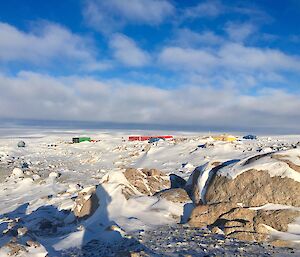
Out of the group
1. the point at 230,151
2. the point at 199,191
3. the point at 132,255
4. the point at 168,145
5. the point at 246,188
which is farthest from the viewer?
the point at 168,145

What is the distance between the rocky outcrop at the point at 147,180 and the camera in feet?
40.5

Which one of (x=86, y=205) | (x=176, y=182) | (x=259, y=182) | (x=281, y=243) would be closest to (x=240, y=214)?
(x=259, y=182)

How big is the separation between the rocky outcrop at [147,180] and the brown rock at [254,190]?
2.68 metres

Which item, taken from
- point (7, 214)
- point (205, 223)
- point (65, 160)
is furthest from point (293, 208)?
point (65, 160)

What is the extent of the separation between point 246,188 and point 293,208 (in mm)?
1268

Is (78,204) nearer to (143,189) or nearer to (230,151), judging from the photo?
(143,189)

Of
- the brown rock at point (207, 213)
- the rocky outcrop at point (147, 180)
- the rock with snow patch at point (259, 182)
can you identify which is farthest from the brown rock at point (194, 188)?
the rocky outcrop at point (147, 180)

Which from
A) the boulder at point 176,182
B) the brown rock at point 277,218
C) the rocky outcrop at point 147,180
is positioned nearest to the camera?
the brown rock at point 277,218

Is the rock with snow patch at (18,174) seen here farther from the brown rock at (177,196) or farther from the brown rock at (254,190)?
the brown rock at (254,190)

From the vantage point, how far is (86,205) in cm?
1100

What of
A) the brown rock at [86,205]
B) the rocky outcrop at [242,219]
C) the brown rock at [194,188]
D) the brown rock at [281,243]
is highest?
the brown rock at [194,188]

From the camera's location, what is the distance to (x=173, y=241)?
7.84 meters

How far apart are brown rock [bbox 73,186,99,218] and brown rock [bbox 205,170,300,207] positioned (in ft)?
10.6

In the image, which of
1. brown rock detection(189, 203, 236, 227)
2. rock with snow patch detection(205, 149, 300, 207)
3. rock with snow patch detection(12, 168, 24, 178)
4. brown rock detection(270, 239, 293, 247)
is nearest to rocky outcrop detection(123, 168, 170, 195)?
rock with snow patch detection(205, 149, 300, 207)
